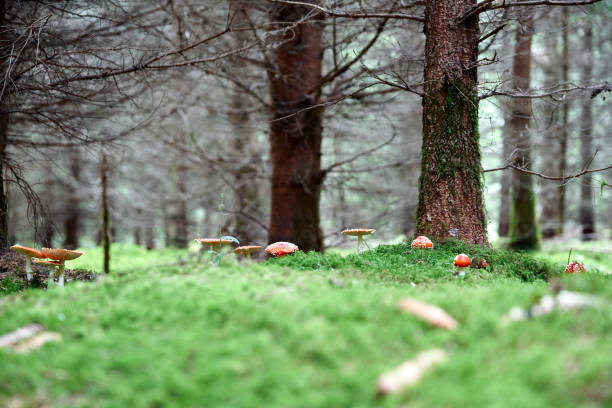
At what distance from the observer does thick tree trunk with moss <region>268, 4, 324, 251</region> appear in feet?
28.7

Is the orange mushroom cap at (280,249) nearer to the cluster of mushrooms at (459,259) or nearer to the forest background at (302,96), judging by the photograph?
the forest background at (302,96)

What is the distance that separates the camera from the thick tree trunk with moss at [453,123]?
556 centimetres

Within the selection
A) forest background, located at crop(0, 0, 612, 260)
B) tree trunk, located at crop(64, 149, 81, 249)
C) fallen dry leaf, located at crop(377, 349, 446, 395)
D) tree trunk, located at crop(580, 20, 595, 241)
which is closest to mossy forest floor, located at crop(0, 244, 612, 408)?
fallen dry leaf, located at crop(377, 349, 446, 395)

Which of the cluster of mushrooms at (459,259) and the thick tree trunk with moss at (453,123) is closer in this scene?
the cluster of mushrooms at (459,259)

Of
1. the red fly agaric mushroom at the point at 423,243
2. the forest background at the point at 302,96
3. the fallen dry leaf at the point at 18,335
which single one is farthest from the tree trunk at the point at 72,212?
the fallen dry leaf at the point at 18,335

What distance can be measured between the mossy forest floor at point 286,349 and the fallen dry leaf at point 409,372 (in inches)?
1.7

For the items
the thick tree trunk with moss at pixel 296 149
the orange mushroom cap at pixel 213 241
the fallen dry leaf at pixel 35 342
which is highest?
the thick tree trunk with moss at pixel 296 149

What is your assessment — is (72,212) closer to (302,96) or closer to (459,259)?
(302,96)

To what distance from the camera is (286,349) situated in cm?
241

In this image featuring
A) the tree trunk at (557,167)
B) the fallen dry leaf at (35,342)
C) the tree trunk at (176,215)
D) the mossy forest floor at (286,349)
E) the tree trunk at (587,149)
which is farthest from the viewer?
the tree trunk at (176,215)

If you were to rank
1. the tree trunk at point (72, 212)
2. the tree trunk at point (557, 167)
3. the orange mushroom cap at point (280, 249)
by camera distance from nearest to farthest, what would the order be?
the orange mushroom cap at point (280, 249), the tree trunk at point (557, 167), the tree trunk at point (72, 212)

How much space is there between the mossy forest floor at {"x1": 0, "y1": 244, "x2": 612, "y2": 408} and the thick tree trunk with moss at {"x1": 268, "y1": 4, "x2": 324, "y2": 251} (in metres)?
5.31

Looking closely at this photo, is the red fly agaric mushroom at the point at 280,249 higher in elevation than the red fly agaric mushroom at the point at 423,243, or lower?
lower

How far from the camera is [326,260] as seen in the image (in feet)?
15.9
